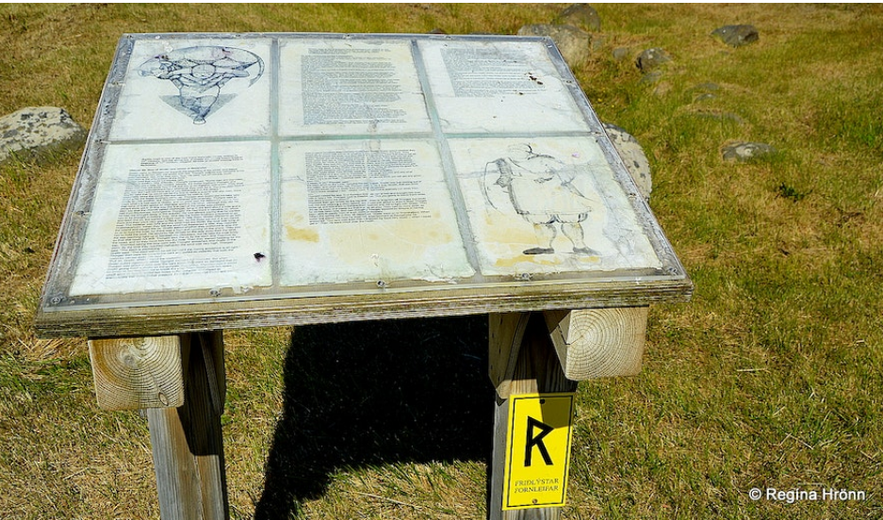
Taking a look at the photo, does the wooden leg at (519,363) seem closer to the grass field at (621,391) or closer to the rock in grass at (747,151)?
the grass field at (621,391)

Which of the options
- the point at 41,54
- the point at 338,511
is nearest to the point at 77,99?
the point at 41,54

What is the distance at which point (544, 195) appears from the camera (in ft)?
6.78

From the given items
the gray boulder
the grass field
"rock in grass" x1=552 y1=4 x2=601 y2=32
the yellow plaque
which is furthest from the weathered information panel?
"rock in grass" x1=552 y1=4 x2=601 y2=32

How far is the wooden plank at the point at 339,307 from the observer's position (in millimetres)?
1661

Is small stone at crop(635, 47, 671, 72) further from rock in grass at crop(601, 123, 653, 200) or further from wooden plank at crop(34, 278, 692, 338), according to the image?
wooden plank at crop(34, 278, 692, 338)

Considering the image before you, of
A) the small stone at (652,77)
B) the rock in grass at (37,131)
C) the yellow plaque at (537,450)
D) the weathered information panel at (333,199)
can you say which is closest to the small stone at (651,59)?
the small stone at (652,77)

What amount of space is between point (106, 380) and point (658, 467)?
2.33 metres

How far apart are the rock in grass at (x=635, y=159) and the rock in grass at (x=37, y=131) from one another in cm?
389

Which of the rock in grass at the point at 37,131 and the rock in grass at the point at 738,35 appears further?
the rock in grass at the point at 738,35

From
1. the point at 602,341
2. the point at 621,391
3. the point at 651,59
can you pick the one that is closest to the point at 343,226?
the point at 602,341

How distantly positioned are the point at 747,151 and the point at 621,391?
9.75 ft

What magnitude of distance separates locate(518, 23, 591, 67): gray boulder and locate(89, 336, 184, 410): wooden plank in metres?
7.33

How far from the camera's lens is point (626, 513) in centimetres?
307

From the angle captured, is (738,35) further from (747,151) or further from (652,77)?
(747,151)
